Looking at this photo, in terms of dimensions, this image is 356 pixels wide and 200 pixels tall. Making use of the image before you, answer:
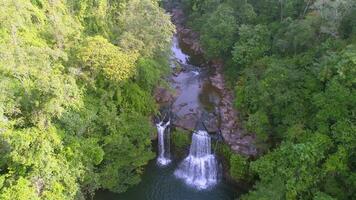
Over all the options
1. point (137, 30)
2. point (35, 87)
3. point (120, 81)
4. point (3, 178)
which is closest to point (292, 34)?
point (137, 30)

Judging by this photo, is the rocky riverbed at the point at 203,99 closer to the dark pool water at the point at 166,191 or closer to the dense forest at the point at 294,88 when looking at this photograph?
the dense forest at the point at 294,88

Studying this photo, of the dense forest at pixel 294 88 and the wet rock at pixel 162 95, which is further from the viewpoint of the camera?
the wet rock at pixel 162 95

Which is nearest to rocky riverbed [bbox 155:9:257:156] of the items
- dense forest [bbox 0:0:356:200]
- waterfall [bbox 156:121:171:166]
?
waterfall [bbox 156:121:171:166]

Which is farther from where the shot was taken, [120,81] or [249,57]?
[249,57]

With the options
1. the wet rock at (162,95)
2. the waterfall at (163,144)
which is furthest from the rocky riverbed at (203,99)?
the waterfall at (163,144)

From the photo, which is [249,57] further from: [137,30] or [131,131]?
[131,131]

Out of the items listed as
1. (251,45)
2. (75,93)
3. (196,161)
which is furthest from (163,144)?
(251,45)
